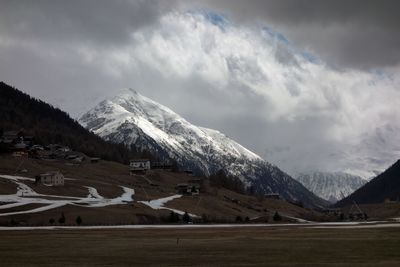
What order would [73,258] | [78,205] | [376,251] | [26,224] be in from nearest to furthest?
[73,258] < [376,251] < [26,224] < [78,205]

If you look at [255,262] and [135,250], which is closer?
[255,262]

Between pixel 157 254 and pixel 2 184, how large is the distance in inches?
5738

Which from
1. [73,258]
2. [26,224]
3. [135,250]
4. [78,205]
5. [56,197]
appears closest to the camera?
[73,258]

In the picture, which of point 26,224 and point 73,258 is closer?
point 73,258

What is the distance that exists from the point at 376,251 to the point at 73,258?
28.3 metres

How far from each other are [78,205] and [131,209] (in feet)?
49.5

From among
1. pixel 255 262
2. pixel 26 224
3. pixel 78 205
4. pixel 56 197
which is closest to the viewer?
pixel 255 262

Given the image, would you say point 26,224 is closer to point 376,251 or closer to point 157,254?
point 157,254

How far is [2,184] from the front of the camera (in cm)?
18988

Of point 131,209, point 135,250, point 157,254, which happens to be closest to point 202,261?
point 157,254

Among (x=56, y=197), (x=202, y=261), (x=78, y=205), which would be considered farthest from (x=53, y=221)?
(x=202, y=261)

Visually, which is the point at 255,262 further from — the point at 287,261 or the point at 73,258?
the point at 73,258

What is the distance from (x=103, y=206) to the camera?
172 m

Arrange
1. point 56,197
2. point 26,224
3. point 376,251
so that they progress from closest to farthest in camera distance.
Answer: point 376,251, point 26,224, point 56,197
